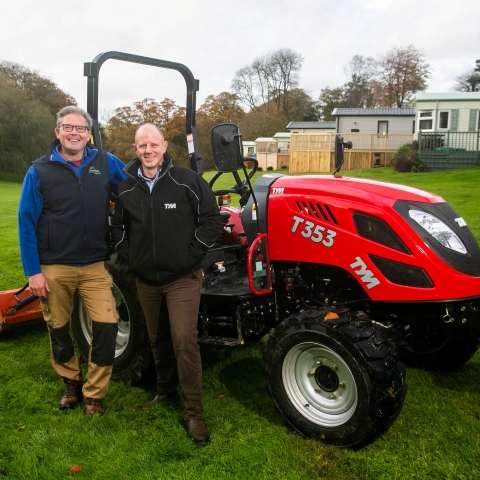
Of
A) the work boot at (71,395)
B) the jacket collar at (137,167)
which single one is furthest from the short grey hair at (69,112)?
the work boot at (71,395)

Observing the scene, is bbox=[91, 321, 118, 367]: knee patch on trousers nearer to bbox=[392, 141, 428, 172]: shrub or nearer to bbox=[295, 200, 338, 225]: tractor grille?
bbox=[295, 200, 338, 225]: tractor grille

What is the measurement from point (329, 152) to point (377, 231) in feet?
73.5

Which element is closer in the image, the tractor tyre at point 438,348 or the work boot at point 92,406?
the work boot at point 92,406

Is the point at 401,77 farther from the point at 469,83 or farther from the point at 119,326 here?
the point at 119,326

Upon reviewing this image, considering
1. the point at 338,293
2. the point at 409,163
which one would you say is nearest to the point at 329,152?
the point at 409,163

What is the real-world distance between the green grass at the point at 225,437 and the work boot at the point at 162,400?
70 mm

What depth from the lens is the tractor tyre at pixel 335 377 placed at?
2738mm

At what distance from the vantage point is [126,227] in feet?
10.3

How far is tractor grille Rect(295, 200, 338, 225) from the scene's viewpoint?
3139 mm

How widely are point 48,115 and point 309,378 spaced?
3306 centimetres

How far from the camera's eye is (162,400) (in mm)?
3475

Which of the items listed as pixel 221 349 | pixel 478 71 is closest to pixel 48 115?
pixel 221 349

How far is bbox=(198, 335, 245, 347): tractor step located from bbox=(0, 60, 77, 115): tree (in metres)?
37.7

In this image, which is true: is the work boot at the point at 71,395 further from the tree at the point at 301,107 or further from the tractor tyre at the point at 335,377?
the tree at the point at 301,107
